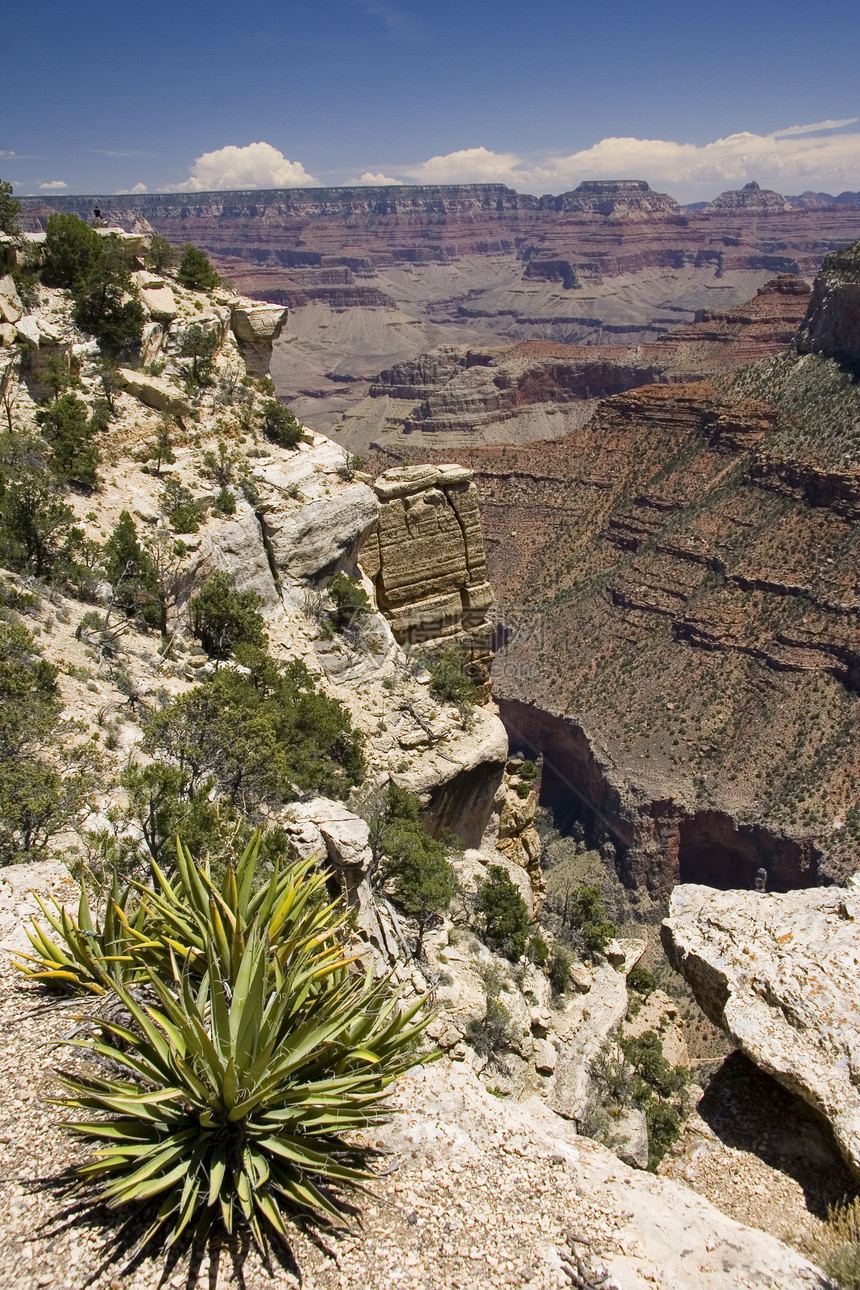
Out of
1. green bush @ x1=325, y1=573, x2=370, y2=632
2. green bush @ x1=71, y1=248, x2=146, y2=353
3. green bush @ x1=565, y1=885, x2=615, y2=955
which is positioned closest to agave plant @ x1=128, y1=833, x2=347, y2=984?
green bush @ x1=565, y1=885, x2=615, y2=955

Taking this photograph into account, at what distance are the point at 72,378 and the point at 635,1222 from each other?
1917 centimetres

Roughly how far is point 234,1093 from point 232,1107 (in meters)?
0.13

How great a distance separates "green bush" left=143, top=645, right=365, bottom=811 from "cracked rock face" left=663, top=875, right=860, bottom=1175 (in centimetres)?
640

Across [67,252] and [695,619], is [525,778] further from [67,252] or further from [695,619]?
[695,619]

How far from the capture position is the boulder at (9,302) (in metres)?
18.7

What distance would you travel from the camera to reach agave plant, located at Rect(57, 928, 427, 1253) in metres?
5.95

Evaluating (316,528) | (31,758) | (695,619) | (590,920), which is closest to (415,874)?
(31,758)

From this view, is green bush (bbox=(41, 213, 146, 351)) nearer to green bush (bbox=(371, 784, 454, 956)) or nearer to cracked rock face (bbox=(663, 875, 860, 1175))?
green bush (bbox=(371, 784, 454, 956))

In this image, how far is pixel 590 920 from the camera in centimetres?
1966

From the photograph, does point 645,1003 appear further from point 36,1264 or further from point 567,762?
point 567,762

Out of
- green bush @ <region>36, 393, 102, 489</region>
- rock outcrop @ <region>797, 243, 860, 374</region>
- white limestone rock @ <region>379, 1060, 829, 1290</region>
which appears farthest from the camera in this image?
rock outcrop @ <region>797, 243, 860, 374</region>

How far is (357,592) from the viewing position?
19875 mm

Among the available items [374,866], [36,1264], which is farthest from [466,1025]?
[36,1264]

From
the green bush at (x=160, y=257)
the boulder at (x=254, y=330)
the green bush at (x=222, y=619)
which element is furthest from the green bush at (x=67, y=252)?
the green bush at (x=222, y=619)
